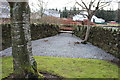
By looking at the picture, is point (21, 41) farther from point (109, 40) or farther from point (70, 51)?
point (109, 40)

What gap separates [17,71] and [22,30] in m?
0.84

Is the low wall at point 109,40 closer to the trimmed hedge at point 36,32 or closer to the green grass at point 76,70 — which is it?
the green grass at point 76,70

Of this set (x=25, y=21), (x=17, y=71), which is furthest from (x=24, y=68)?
(x=25, y=21)

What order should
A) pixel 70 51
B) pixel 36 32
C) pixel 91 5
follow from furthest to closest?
pixel 36 32, pixel 91 5, pixel 70 51

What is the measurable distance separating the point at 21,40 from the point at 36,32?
909cm

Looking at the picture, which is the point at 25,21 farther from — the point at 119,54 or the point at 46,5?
the point at 46,5

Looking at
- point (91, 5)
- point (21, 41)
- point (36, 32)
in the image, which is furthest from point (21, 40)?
point (36, 32)

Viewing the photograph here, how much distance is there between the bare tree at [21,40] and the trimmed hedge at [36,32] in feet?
16.6

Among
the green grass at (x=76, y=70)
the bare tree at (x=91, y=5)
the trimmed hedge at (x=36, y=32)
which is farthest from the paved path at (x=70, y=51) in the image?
the bare tree at (x=91, y=5)

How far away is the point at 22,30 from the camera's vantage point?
265 centimetres

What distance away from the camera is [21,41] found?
2.65 meters

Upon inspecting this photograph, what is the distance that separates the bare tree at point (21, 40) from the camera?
2604 mm

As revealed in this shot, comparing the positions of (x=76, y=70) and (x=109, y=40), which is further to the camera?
(x=109, y=40)

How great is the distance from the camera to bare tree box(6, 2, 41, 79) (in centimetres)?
260
